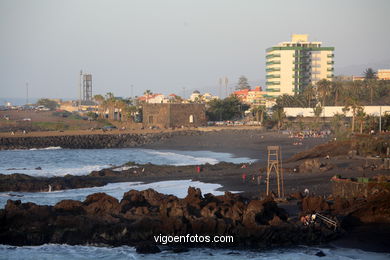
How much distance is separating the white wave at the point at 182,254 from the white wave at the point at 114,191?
822 cm

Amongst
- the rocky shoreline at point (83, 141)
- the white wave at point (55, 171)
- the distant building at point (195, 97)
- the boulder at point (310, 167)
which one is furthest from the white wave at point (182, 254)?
the distant building at point (195, 97)

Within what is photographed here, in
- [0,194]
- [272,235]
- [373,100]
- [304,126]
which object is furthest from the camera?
[373,100]

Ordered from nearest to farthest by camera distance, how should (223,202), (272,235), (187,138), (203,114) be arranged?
(272,235), (223,202), (187,138), (203,114)

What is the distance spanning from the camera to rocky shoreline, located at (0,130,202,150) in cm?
6956

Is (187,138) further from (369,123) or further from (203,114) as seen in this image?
(369,123)

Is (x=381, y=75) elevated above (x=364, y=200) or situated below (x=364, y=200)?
above

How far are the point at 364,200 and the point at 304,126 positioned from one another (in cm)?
5957

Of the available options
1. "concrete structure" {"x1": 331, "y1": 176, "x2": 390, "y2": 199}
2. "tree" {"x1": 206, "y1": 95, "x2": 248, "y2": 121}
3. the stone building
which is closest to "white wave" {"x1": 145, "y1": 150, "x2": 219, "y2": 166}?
"concrete structure" {"x1": 331, "y1": 176, "x2": 390, "y2": 199}

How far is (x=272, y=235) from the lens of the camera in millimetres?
19250

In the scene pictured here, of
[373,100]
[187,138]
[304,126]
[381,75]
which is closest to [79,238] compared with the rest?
[187,138]

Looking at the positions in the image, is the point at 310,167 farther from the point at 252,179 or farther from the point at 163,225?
the point at 163,225

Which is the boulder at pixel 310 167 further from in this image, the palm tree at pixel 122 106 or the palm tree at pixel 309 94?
the palm tree at pixel 309 94

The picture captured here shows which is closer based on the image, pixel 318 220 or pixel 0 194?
pixel 318 220

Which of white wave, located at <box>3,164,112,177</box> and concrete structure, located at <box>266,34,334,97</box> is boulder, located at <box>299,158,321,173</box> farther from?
concrete structure, located at <box>266,34,334,97</box>
